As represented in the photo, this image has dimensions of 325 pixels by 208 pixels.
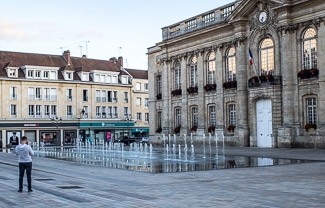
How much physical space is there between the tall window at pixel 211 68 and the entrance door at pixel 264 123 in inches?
279

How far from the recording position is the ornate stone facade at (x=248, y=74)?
116 ft

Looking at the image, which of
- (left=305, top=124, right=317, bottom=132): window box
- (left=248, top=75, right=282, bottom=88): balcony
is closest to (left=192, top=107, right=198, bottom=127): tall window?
(left=248, top=75, right=282, bottom=88): balcony

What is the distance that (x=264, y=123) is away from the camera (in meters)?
39.0

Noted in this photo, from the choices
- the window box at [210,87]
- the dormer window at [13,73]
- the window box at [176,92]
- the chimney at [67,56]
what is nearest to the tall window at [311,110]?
the window box at [210,87]

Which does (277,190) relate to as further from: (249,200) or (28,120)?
(28,120)

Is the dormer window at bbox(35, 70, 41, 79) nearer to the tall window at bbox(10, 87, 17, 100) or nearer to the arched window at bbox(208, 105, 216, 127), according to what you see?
the tall window at bbox(10, 87, 17, 100)

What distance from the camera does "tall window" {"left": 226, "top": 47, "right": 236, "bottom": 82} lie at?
43000 millimetres

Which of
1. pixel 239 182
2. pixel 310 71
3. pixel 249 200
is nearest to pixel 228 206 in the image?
pixel 249 200

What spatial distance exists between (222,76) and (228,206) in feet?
109

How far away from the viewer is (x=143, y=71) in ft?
284

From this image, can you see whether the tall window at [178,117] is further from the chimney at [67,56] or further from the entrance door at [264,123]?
the chimney at [67,56]

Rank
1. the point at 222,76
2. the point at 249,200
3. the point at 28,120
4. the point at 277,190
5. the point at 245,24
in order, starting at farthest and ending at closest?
the point at 28,120 → the point at 222,76 → the point at 245,24 → the point at 277,190 → the point at 249,200

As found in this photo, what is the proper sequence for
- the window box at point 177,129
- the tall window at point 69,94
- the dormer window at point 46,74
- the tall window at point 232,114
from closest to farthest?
the tall window at point 232,114 → the window box at point 177,129 → the dormer window at point 46,74 → the tall window at point 69,94

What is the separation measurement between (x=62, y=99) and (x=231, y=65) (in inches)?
1376
